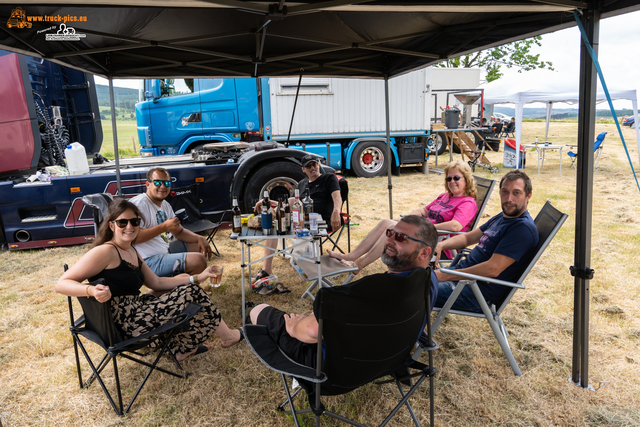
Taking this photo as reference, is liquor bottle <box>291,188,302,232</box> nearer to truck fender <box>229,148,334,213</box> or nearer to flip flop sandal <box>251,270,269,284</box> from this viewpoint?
flip flop sandal <box>251,270,269,284</box>

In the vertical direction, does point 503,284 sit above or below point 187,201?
below

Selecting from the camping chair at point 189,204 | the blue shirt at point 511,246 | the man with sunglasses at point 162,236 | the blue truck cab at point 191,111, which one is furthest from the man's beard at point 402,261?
the blue truck cab at point 191,111

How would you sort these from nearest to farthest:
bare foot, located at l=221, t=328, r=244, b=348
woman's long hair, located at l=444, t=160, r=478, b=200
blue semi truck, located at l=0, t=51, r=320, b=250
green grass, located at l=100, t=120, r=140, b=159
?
bare foot, located at l=221, t=328, r=244, b=348 → woman's long hair, located at l=444, t=160, r=478, b=200 → blue semi truck, located at l=0, t=51, r=320, b=250 → green grass, located at l=100, t=120, r=140, b=159

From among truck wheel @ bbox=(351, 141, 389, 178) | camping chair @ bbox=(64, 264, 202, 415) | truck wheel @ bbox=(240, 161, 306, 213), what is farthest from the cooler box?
camping chair @ bbox=(64, 264, 202, 415)

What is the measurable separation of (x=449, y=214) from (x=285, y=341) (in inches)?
80.5

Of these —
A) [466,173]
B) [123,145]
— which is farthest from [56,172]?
[123,145]

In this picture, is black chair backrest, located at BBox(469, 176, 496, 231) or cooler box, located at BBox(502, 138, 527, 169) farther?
cooler box, located at BBox(502, 138, 527, 169)

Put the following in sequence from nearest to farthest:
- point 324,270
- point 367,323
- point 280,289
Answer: point 367,323, point 324,270, point 280,289

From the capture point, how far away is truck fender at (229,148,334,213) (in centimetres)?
526

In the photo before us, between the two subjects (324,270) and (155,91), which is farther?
Result: (155,91)

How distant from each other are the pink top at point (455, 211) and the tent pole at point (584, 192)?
1.16 meters

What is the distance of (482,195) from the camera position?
3676 mm

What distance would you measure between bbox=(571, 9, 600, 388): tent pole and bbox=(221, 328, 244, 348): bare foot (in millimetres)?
2040

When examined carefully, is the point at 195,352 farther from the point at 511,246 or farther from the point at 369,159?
the point at 369,159
